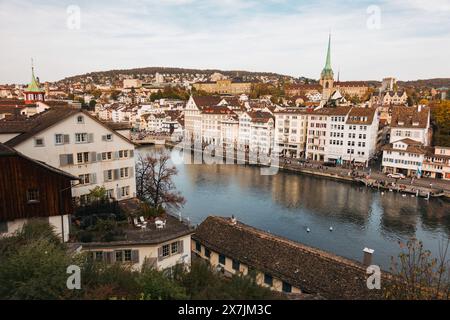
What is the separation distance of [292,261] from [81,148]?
12883 millimetres

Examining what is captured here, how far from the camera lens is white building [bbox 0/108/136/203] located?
60.2 feet

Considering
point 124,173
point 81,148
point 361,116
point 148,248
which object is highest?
point 361,116

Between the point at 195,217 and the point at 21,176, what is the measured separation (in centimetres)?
1975

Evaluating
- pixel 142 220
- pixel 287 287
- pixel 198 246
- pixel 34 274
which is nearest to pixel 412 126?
pixel 198 246

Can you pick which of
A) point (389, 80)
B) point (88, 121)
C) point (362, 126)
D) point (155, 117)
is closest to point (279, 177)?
point (362, 126)

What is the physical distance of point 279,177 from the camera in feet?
158

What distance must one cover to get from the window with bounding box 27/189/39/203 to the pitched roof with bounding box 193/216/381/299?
865 centimetres

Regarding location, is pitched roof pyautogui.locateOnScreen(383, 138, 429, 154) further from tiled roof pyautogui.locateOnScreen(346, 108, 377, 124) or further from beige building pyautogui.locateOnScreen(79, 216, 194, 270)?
beige building pyautogui.locateOnScreen(79, 216, 194, 270)

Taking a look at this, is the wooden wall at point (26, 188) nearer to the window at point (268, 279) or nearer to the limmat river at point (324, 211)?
the window at point (268, 279)

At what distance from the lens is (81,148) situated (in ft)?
65.5

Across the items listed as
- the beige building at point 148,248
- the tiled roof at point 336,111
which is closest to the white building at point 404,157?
the tiled roof at point 336,111

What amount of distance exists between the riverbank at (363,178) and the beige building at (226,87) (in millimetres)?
102479

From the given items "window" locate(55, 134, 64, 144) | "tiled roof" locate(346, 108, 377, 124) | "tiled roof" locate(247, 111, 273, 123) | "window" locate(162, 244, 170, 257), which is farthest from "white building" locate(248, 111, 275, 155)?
"window" locate(162, 244, 170, 257)

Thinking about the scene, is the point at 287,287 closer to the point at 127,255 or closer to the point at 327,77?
the point at 127,255
